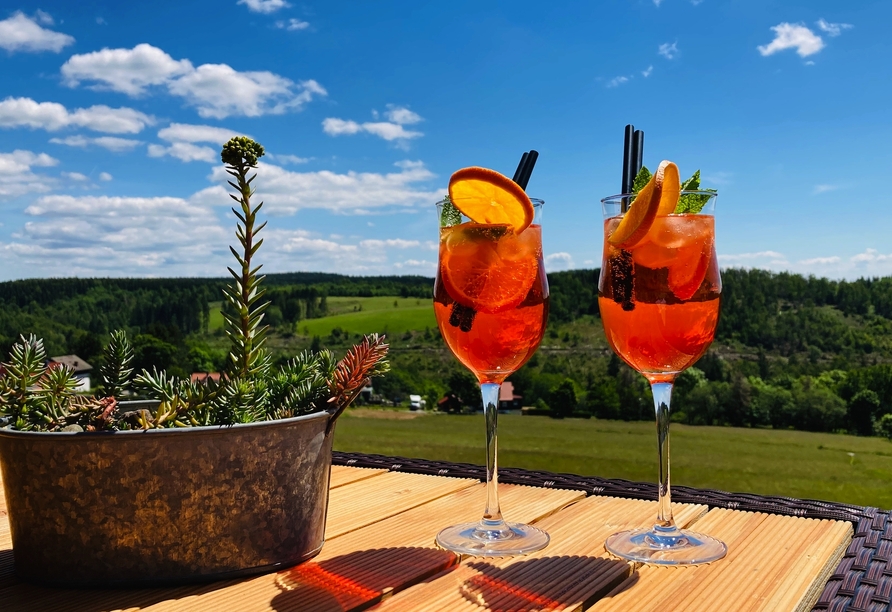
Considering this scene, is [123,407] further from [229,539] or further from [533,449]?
[533,449]

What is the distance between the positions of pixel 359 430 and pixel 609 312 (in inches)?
2102

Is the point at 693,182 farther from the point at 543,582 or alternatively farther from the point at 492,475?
the point at 543,582

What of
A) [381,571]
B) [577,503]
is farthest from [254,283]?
[577,503]

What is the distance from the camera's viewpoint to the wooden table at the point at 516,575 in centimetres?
103

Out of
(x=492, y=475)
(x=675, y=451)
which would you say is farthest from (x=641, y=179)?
(x=675, y=451)

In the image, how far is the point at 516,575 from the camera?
3.79 feet

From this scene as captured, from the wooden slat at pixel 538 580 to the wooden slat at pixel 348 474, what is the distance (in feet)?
1.97

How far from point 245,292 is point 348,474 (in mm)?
839

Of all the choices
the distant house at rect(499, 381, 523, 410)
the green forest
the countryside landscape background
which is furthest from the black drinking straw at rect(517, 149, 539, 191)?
the distant house at rect(499, 381, 523, 410)

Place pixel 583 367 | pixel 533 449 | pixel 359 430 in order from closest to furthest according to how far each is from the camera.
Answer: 1. pixel 533 449
2. pixel 359 430
3. pixel 583 367

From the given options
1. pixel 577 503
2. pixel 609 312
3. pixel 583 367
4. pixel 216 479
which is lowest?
pixel 583 367

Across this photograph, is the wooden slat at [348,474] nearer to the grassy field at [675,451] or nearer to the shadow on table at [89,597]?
the shadow on table at [89,597]

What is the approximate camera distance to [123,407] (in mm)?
1266

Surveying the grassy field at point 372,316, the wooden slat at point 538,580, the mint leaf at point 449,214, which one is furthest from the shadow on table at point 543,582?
the grassy field at point 372,316
